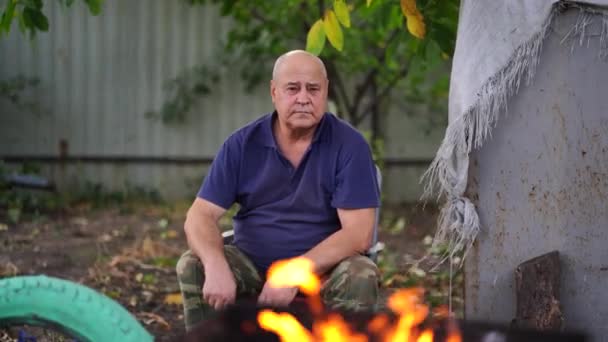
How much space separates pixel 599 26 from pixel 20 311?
7.58 ft

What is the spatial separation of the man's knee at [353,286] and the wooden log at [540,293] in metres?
0.56

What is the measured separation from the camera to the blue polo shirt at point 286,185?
362cm

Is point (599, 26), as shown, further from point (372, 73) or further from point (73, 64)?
point (73, 64)

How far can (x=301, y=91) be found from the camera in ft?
11.8

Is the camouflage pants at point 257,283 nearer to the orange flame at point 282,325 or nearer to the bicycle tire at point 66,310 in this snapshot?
the orange flame at point 282,325

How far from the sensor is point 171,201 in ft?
31.5

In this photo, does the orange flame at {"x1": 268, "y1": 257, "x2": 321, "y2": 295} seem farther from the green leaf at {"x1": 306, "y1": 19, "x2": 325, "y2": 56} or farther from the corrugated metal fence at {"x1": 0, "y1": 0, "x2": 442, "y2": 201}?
the corrugated metal fence at {"x1": 0, "y1": 0, "x2": 442, "y2": 201}

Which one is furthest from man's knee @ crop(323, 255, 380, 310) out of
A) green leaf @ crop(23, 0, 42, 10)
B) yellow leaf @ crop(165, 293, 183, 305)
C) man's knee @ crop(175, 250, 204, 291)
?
yellow leaf @ crop(165, 293, 183, 305)

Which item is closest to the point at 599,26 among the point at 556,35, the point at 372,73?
the point at 556,35

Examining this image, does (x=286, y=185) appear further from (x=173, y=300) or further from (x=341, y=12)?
(x=173, y=300)

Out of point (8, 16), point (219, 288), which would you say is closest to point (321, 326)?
point (219, 288)

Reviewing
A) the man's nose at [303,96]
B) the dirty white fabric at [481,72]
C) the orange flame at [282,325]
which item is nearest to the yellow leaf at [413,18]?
the dirty white fabric at [481,72]

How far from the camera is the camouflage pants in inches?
132

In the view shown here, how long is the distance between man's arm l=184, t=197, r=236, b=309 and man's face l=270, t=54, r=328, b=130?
487 millimetres
